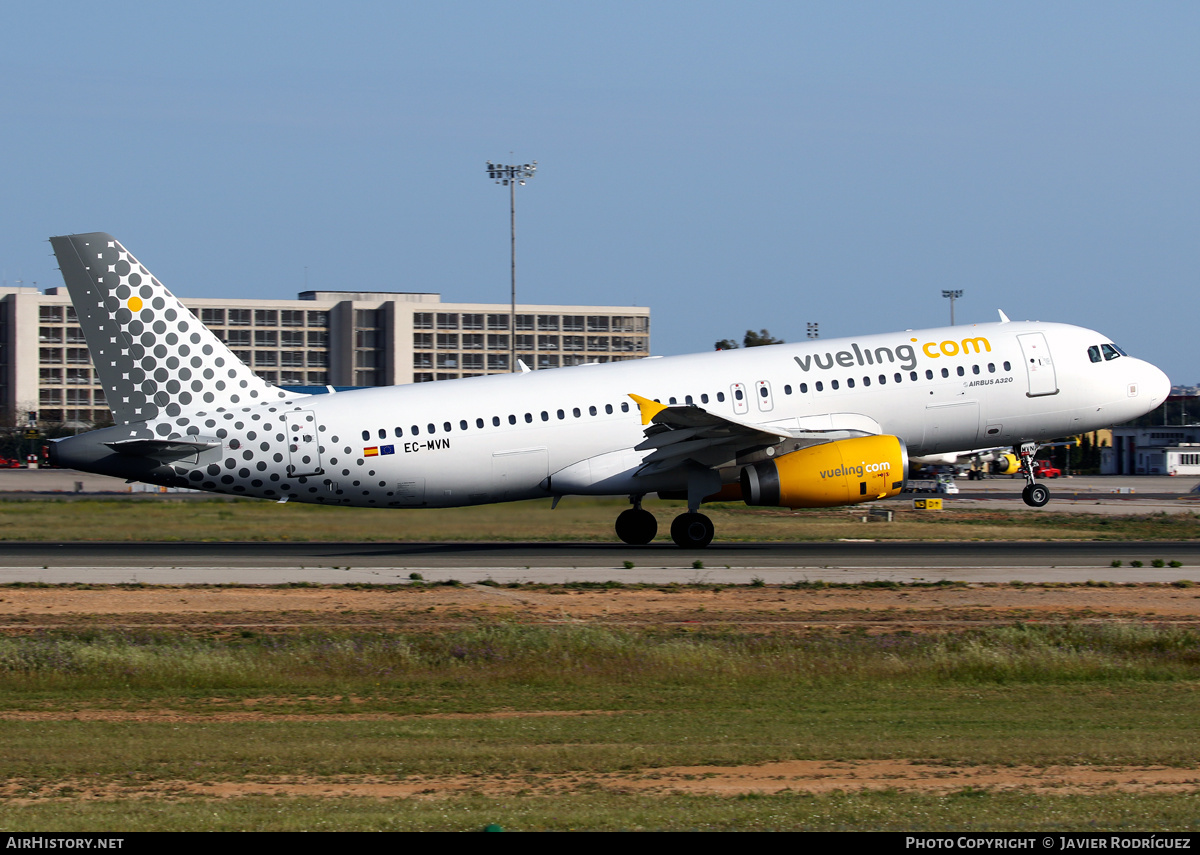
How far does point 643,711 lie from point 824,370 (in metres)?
18.7

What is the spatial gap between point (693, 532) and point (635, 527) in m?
2.07

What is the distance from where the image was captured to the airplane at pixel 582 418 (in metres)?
30.5

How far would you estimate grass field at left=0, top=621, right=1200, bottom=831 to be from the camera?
9.89 metres

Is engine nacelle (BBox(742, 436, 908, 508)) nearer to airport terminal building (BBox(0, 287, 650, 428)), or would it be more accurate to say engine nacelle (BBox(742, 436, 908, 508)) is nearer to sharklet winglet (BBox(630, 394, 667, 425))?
sharklet winglet (BBox(630, 394, 667, 425))

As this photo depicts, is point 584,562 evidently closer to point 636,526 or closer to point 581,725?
point 636,526

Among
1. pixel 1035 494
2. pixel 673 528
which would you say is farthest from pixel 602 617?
pixel 1035 494

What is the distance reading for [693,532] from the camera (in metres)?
32.3

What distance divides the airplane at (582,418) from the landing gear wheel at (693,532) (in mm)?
51

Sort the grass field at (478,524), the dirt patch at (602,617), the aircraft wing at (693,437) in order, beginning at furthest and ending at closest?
the grass field at (478,524), the aircraft wing at (693,437), the dirt patch at (602,617)

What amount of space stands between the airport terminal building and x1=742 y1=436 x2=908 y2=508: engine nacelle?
419ft

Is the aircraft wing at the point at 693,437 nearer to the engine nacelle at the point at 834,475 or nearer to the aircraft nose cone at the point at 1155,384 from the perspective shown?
the engine nacelle at the point at 834,475

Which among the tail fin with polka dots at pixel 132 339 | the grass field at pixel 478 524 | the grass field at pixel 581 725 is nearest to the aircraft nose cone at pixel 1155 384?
the grass field at pixel 478 524

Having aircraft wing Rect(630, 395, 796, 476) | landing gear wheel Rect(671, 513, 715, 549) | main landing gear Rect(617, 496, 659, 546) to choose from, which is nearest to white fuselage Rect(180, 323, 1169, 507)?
aircraft wing Rect(630, 395, 796, 476)

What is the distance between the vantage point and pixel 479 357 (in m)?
165
